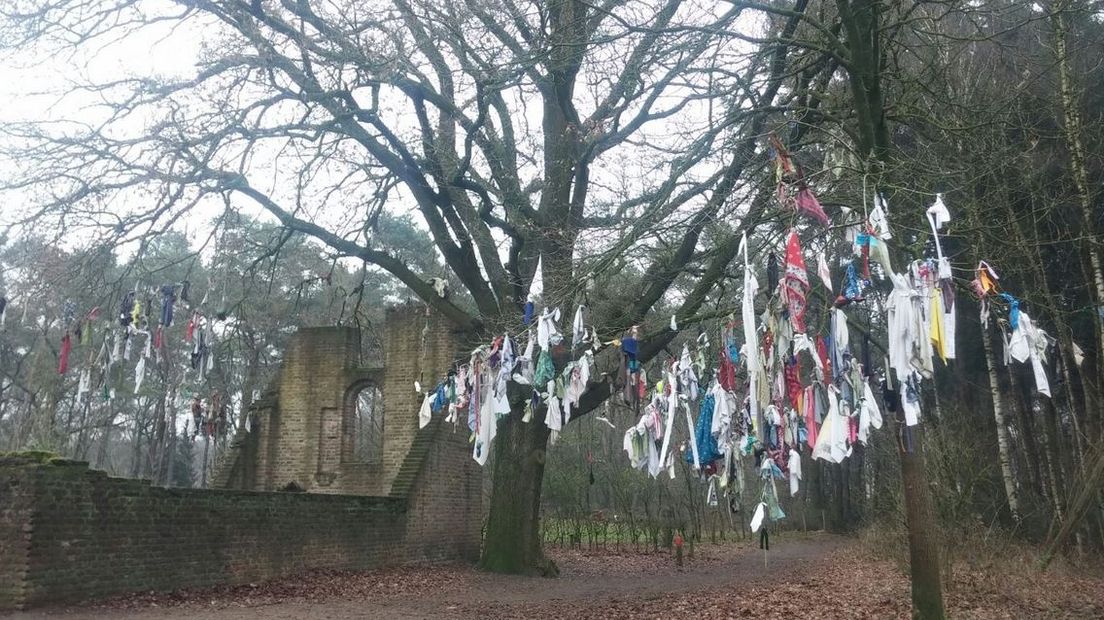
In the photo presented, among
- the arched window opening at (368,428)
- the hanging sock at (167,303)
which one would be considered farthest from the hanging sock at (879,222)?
the arched window opening at (368,428)

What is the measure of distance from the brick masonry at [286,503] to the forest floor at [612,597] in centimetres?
35

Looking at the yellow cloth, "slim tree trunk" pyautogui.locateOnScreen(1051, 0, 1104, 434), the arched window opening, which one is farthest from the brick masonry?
"slim tree trunk" pyautogui.locateOnScreen(1051, 0, 1104, 434)

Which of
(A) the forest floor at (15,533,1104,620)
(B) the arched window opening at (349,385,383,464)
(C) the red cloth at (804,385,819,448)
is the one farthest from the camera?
(B) the arched window opening at (349,385,383,464)

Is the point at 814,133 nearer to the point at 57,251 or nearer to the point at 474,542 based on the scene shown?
the point at 57,251

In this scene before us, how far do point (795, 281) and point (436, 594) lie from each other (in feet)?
26.8

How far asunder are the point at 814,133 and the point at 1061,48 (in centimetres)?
419

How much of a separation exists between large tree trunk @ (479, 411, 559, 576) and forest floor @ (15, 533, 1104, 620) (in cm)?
46

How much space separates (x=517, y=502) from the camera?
15.2 m

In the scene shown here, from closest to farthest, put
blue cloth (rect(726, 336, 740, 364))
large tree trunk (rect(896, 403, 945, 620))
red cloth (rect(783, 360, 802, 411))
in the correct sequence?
large tree trunk (rect(896, 403, 945, 620)), red cloth (rect(783, 360, 802, 411)), blue cloth (rect(726, 336, 740, 364))

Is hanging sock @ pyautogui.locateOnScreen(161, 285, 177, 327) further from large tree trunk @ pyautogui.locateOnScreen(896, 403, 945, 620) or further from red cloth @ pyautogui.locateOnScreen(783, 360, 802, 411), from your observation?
large tree trunk @ pyautogui.locateOnScreen(896, 403, 945, 620)

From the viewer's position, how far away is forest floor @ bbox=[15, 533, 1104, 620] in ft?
32.6

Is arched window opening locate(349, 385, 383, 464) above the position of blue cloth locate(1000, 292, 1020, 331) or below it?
above

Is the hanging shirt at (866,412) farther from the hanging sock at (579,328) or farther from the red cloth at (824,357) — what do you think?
the hanging sock at (579,328)

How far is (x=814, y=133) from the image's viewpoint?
1056cm
